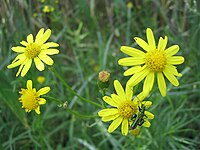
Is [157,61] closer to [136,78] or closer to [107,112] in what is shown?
Result: [136,78]

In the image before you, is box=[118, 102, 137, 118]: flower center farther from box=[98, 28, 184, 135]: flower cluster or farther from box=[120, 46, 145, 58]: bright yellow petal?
box=[120, 46, 145, 58]: bright yellow petal

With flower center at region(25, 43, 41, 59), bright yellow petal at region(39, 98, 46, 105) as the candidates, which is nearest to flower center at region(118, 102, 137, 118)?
bright yellow petal at region(39, 98, 46, 105)

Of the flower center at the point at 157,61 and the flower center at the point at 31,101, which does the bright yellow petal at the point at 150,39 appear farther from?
the flower center at the point at 31,101

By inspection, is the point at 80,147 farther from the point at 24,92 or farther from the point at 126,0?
the point at 126,0

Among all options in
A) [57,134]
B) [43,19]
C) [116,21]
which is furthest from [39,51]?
[116,21]

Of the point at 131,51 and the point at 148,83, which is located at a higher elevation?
the point at 131,51

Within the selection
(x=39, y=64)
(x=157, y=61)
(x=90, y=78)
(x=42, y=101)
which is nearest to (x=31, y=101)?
(x=42, y=101)

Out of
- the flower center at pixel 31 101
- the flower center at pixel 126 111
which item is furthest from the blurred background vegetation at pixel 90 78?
the flower center at pixel 126 111
